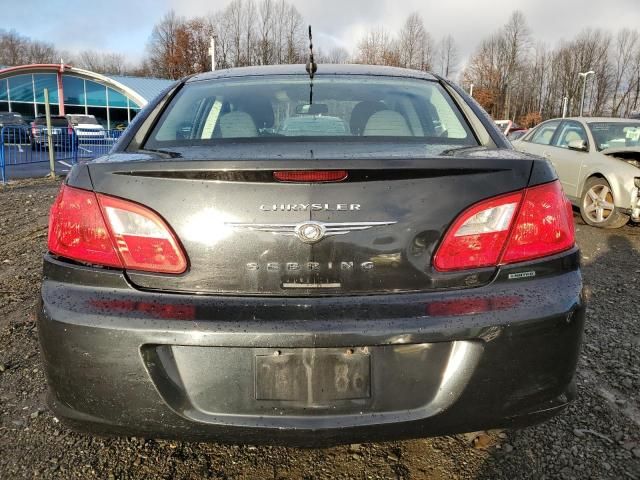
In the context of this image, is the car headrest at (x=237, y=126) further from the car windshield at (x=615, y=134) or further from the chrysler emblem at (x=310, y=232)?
the car windshield at (x=615, y=134)

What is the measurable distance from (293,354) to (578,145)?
763 centimetres

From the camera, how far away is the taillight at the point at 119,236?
1596 mm

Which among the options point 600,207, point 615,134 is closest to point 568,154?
point 615,134

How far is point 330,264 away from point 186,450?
46.5 inches

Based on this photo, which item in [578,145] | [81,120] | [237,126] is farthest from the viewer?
[81,120]

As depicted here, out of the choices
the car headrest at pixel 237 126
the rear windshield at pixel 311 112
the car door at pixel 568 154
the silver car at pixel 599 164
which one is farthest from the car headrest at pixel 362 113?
the car door at pixel 568 154

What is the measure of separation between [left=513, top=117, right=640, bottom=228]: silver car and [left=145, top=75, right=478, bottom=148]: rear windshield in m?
5.45

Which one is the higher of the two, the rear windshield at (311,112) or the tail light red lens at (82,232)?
the rear windshield at (311,112)

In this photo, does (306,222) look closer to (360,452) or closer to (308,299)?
(308,299)

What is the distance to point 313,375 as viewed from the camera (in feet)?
4.98

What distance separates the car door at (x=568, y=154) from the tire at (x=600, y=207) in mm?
235

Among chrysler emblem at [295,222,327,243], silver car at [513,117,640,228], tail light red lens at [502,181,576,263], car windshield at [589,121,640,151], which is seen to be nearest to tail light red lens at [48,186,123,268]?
chrysler emblem at [295,222,327,243]

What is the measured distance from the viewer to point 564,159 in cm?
809

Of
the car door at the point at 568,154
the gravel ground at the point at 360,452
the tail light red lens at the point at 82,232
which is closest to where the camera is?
the tail light red lens at the point at 82,232
